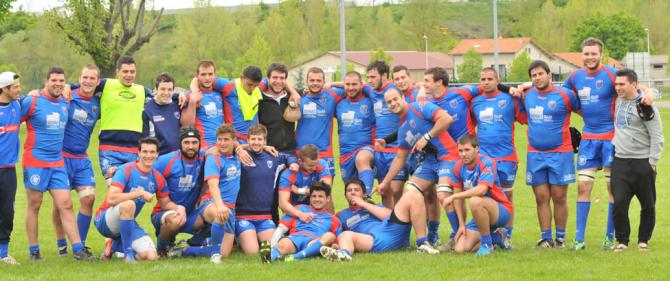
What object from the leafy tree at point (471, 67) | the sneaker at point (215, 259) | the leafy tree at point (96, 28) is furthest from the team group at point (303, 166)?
the leafy tree at point (471, 67)

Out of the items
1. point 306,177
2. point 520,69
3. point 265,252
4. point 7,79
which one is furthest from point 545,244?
point 520,69

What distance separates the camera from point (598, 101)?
32.1 feet

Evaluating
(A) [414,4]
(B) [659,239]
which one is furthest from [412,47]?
(B) [659,239]

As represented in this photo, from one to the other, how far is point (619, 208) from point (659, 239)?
4.31 feet

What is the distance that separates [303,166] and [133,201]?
201 cm

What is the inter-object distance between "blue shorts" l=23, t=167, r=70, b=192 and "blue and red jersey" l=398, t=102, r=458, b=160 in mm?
3796

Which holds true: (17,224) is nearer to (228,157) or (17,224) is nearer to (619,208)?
(228,157)

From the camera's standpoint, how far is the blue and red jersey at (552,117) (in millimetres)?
9945

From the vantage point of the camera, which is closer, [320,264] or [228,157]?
[320,264]

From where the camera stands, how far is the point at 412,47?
386 feet

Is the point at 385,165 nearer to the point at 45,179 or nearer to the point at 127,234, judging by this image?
the point at 127,234

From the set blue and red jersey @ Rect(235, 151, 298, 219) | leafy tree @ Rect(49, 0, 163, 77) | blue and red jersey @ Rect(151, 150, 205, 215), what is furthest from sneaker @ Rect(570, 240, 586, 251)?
leafy tree @ Rect(49, 0, 163, 77)

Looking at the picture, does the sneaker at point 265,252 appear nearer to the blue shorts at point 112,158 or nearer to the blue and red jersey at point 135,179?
the blue and red jersey at point 135,179

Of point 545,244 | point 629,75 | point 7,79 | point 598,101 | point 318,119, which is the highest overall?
point 7,79
